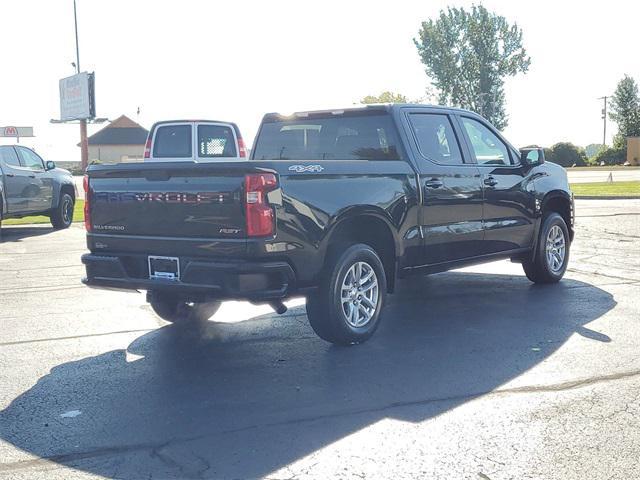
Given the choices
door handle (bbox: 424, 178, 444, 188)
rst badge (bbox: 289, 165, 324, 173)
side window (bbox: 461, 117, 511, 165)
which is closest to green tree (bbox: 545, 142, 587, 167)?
side window (bbox: 461, 117, 511, 165)

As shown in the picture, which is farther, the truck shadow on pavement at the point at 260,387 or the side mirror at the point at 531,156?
the side mirror at the point at 531,156

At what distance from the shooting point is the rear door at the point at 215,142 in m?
15.0

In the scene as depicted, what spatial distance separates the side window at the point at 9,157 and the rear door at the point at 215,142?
4.44 meters

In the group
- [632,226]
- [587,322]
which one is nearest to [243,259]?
[587,322]

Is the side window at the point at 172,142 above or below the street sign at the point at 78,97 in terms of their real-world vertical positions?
below

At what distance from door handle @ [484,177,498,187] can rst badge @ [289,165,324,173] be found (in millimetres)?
2629

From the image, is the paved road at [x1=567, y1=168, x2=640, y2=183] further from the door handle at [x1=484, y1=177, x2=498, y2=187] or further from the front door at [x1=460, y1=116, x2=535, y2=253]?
the door handle at [x1=484, y1=177, x2=498, y2=187]

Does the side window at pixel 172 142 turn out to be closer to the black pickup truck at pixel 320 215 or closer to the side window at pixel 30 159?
the side window at pixel 30 159

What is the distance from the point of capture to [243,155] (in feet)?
50.8

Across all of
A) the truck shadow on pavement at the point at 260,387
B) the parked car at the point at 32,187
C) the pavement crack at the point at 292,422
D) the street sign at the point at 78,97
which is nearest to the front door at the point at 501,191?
the truck shadow on pavement at the point at 260,387

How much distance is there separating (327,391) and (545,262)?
15.8 ft

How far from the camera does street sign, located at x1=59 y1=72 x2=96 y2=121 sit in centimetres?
5135

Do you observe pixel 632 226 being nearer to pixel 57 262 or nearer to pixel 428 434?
pixel 57 262

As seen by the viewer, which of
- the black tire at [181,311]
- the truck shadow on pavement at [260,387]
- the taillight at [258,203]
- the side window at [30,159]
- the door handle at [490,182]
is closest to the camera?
the truck shadow on pavement at [260,387]
